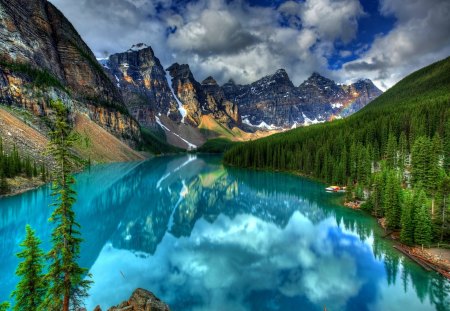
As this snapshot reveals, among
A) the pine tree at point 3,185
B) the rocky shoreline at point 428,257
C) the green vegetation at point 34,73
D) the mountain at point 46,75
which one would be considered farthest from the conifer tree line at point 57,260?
the green vegetation at point 34,73

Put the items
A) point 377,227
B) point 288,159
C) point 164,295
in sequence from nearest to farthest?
1. point 164,295
2. point 377,227
3. point 288,159

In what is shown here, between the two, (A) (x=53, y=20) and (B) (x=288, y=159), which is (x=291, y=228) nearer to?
(B) (x=288, y=159)

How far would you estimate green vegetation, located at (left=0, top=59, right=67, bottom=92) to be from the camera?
115975 millimetres

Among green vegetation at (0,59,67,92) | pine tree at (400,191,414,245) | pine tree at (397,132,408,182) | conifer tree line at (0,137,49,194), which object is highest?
green vegetation at (0,59,67,92)

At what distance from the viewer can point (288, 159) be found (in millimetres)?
117312

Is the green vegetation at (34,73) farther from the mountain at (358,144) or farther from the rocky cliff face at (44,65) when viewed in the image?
the mountain at (358,144)

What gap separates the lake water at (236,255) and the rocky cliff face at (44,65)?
76843 mm

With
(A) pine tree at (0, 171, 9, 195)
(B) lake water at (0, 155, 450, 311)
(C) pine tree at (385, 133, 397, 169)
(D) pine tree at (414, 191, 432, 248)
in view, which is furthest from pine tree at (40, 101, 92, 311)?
(C) pine tree at (385, 133, 397, 169)

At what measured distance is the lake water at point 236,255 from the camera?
22562mm

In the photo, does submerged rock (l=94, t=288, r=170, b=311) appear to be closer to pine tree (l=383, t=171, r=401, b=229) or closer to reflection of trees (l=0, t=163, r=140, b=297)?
reflection of trees (l=0, t=163, r=140, b=297)

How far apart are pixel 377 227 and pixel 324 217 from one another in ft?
31.6

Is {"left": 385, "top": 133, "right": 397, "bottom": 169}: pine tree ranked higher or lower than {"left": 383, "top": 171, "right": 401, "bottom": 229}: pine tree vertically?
higher

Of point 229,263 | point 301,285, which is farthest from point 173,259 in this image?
point 301,285

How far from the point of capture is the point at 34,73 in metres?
127
